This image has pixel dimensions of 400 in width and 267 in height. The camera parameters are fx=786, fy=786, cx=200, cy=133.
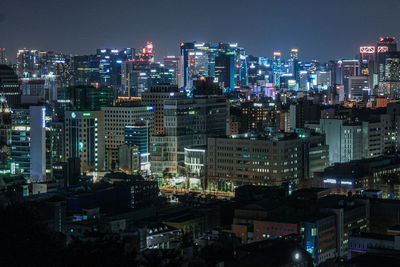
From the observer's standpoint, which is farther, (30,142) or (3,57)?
(3,57)

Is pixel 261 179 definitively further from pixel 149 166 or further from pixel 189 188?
pixel 149 166

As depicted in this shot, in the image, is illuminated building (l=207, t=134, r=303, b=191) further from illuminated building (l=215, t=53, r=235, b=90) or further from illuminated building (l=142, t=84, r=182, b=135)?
illuminated building (l=215, t=53, r=235, b=90)

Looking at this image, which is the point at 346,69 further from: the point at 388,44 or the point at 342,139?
the point at 342,139

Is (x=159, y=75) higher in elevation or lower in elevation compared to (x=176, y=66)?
lower

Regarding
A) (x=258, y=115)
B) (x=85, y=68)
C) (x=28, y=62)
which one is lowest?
(x=258, y=115)

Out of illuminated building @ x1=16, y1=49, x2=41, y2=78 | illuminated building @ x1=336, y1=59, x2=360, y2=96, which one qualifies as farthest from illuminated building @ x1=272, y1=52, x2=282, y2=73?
illuminated building @ x1=16, y1=49, x2=41, y2=78

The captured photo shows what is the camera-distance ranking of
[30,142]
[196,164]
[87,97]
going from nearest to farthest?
[30,142] < [196,164] < [87,97]

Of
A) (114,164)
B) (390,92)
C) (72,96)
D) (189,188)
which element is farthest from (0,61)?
(390,92)

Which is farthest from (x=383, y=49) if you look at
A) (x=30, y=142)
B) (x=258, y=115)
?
(x=30, y=142)
